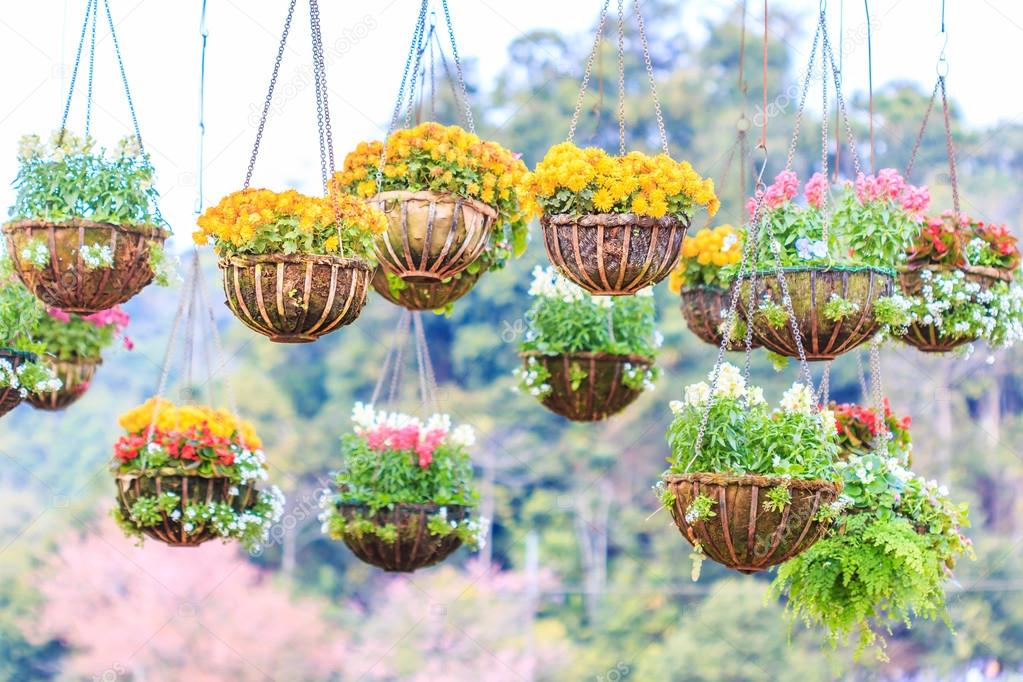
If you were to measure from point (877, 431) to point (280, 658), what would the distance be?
960 centimetres

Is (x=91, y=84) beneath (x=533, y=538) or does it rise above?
above

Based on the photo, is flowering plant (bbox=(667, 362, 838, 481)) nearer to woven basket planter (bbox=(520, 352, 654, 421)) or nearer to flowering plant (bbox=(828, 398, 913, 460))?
flowering plant (bbox=(828, 398, 913, 460))

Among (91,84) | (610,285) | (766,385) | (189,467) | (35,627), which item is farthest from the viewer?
(766,385)

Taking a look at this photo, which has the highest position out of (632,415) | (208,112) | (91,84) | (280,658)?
(208,112)

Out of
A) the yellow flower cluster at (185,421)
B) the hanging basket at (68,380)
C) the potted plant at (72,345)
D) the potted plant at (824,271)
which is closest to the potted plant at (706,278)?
the potted plant at (824,271)

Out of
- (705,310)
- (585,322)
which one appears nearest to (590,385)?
(585,322)

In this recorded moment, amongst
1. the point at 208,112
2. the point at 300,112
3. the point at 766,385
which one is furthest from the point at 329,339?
the point at 766,385

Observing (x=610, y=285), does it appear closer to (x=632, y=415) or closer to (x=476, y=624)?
(x=476, y=624)

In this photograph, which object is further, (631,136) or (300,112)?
(631,136)

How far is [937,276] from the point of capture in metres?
4.61

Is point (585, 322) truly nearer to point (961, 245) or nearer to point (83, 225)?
point (961, 245)

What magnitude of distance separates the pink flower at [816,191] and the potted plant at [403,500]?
4.77ft

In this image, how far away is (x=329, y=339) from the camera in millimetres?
16422

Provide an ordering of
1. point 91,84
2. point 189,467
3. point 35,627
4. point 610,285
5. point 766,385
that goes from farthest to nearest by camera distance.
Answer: point 766,385, point 35,627, point 189,467, point 91,84, point 610,285
